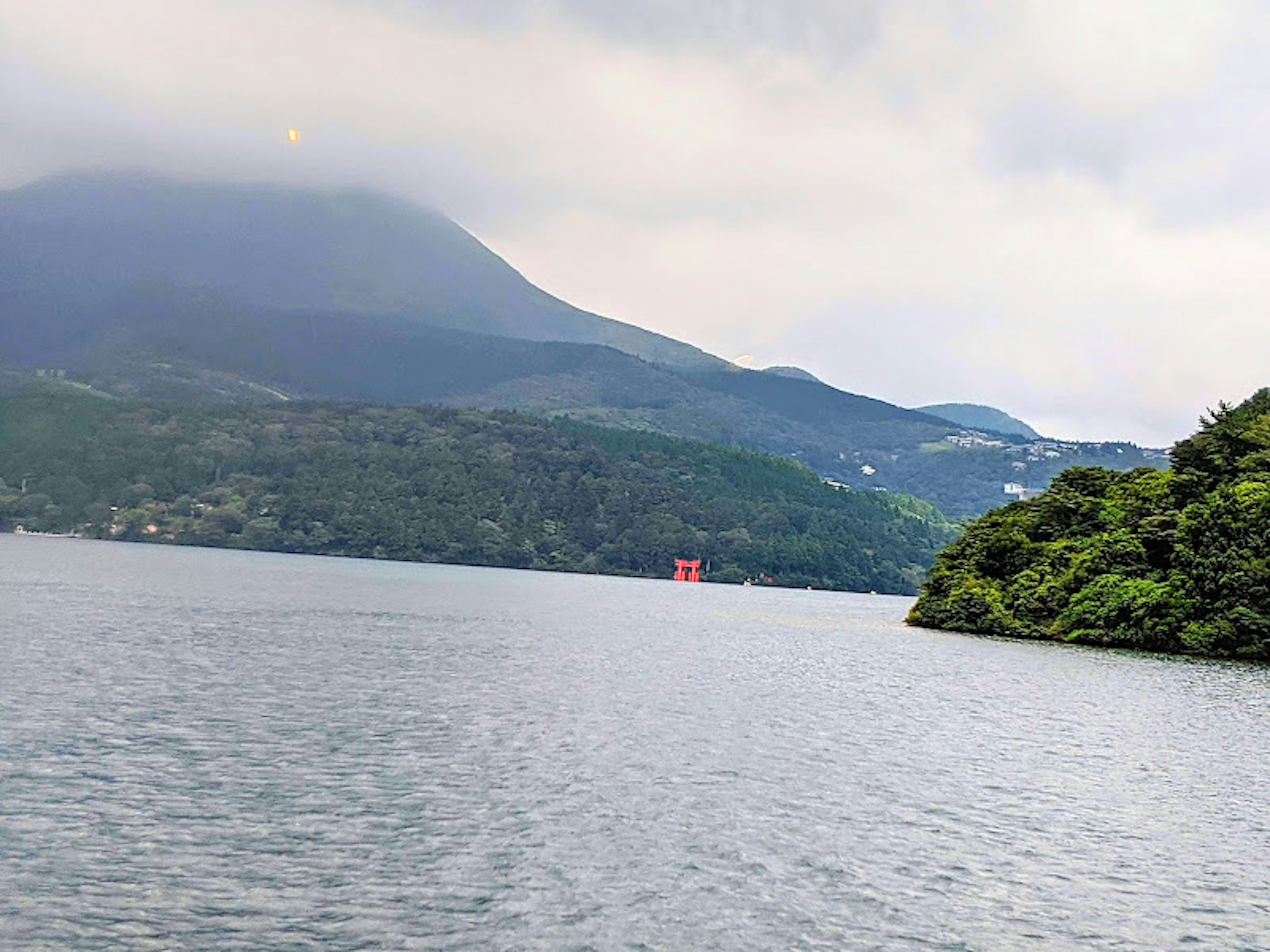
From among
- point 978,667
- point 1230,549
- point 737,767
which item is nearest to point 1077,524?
point 1230,549

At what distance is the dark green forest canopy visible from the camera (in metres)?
79.2

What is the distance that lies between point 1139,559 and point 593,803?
72432 mm

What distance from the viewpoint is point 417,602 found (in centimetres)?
9662

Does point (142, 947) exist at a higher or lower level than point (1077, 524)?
lower

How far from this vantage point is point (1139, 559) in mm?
87562

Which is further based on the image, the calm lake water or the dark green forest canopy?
the dark green forest canopy

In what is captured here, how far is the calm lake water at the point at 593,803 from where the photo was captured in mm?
18641

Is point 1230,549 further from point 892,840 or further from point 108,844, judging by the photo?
point 108,844

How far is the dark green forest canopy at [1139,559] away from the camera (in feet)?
260

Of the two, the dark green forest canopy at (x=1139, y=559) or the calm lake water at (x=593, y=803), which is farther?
the dark green forest canopy at (x=1139, y=559)

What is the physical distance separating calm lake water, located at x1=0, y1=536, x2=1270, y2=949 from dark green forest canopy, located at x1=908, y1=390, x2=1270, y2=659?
23.0 meters

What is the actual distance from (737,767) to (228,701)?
16.5 m

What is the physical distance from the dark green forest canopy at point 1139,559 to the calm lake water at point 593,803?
22984 mm

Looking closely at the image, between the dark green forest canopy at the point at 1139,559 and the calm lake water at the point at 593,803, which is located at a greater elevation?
the dark green forest canopy at the point at 1139,559
